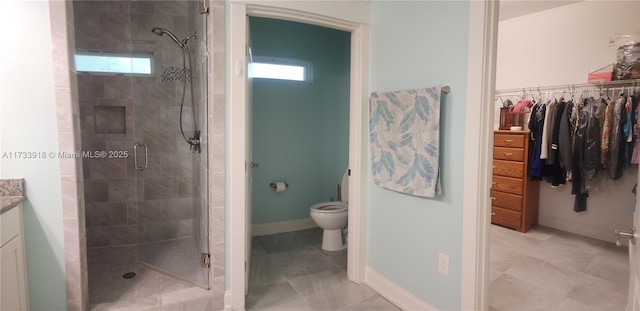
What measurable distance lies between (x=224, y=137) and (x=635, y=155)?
3651 millimetres

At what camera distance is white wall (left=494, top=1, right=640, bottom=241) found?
11.1 ft

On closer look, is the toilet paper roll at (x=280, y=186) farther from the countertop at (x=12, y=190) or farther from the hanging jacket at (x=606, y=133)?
the hanging jacket at (x=606, y=133)

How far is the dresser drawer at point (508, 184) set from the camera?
3.75 metres

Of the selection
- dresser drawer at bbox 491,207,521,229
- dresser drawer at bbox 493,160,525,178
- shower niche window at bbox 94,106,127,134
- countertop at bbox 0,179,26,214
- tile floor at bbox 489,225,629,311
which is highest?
shower niche window at bbox 94,106,127,134

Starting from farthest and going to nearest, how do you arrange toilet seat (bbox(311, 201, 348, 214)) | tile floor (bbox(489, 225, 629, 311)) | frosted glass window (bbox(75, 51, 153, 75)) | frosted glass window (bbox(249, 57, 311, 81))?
1. frosted glass window (bbox(249, 57, 311, 81))
2. toilet seat (bbox(311, 201, 348, 214))
3. frosted glass window (bbox(75, 51, 153, 75))
4. tile floor (bbox(489, 225, 629, 311))

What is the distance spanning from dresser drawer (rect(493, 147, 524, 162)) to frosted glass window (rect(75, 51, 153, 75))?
12.7ft

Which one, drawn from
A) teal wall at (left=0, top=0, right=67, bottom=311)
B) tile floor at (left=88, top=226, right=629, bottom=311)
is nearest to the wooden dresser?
tile floor at (left=88, top=226, right=629, bottom=311)

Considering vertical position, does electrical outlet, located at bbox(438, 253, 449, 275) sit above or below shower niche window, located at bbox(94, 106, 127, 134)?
below

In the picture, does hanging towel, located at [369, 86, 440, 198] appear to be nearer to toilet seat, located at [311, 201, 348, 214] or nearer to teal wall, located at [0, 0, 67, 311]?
toilet seat, located at [311, 201, 348, 214]

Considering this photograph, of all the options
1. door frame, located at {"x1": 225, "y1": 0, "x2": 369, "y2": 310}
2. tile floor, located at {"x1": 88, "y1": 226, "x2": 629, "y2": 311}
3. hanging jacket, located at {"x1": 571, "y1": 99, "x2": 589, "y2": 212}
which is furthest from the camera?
hanging jacket, located at {"x1": 571, "y1": 99, "x2": 589, "y2": 212}

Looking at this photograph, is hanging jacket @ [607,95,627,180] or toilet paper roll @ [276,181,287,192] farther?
toilet paper roll @ [276,181,287,192]

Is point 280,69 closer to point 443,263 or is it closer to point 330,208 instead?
point 330,208

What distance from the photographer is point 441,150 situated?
194cm

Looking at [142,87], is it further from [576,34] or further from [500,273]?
[576,34]
